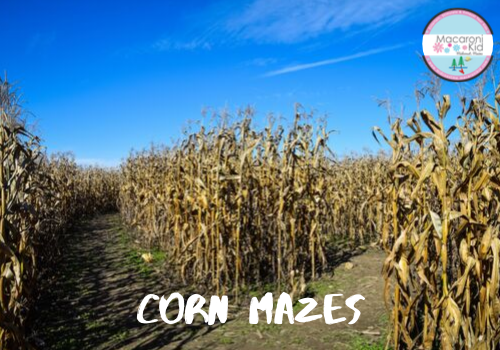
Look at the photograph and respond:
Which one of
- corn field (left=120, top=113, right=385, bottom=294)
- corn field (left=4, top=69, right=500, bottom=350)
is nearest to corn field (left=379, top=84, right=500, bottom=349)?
corn field (left=4, top=69, right=500, bottom=350)

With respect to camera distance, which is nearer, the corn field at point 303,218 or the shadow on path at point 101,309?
the corn field at point 303,218

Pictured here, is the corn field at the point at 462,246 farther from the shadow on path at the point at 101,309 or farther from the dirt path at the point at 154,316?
the shadow on path at the point at 101,309

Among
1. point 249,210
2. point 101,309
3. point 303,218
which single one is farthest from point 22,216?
point 303,218

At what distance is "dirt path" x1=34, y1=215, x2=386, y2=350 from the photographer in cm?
502

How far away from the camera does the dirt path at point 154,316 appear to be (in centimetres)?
502

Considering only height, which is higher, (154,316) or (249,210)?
(249,210)

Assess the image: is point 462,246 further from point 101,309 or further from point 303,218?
point 101,309

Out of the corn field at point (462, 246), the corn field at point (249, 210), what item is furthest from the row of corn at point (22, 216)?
the corn field at point (462, 246)

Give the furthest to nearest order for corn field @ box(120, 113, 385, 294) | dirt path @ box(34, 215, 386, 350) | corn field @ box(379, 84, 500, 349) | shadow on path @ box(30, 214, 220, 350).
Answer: corn field @ box(120, 113, 385, 294)
shadow on path @ box(30, 214, 220, 350)
dirt path @ box(34, 215, 386, 350)
corn field @ box(379, 84, 500, 349)

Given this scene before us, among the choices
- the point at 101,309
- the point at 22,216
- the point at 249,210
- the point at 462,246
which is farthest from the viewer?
the point at 249,210

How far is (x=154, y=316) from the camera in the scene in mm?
5992

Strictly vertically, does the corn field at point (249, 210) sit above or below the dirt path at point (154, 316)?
above

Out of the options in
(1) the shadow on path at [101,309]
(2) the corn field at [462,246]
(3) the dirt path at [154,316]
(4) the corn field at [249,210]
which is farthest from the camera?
(4) the corn field at [249,210]

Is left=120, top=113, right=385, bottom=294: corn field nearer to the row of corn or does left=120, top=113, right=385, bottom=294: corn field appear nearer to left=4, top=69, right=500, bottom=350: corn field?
left=4, top=69, right=500, bottom=350: corn field
